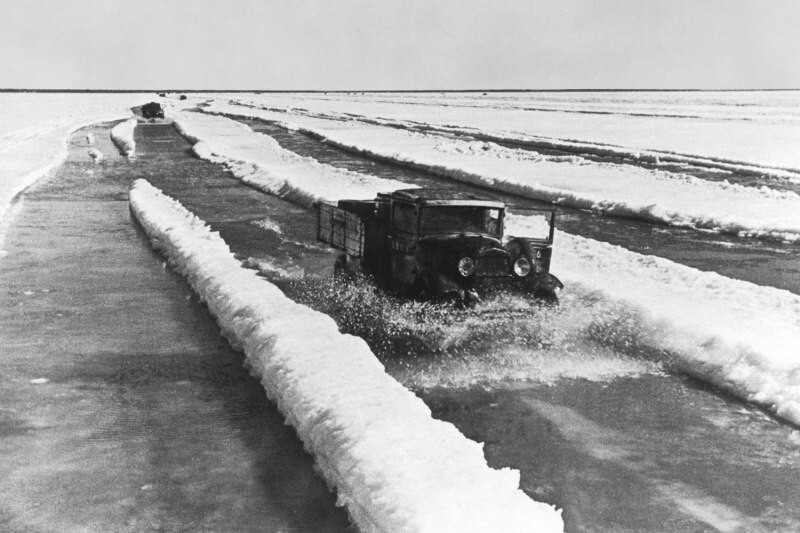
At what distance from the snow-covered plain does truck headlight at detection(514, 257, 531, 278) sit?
159 cm

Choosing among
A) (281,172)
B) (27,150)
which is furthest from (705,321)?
(27,150)

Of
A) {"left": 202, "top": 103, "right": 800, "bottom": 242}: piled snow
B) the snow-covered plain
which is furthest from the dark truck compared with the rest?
{"left": 202, "top": 103, "right": 800, "bottom": 242}: piled snow

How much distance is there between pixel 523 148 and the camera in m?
53.5

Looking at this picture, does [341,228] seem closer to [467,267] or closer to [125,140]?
[467,267]

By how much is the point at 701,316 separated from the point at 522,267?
3027 mm

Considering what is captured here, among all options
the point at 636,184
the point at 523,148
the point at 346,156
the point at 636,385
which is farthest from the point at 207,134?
the point at 636,385

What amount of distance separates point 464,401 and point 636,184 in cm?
2570

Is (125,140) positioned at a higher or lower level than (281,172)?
lower

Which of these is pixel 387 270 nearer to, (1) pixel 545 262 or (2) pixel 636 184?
(1) pixel 545 262

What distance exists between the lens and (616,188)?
3266cm

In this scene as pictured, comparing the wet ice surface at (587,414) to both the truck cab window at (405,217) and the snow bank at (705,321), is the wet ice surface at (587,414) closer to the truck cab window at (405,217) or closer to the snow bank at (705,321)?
the snow bank at (705,321)

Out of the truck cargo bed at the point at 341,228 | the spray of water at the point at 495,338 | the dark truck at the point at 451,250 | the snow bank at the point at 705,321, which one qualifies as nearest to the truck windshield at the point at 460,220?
the dark truck at the point at 451,250

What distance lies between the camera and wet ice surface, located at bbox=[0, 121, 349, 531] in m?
7.17

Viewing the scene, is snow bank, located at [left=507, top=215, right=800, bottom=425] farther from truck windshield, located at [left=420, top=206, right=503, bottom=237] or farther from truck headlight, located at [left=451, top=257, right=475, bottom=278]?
truck windshield, located at [left=420, top=206, right=503, bottom=237]
